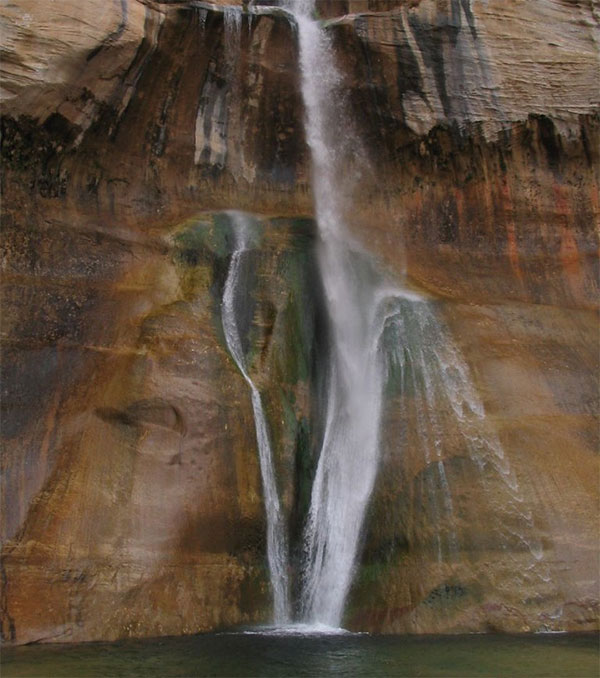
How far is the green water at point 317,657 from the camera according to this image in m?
9.00

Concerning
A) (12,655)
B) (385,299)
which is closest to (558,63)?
(385,299)

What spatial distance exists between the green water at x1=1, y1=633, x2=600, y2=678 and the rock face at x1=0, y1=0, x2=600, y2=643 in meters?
0.70

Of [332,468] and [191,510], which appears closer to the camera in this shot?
[191,510]

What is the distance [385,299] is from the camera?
1450cm

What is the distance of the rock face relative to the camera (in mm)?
11633

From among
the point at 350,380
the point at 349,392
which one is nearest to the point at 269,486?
the point at 349,392

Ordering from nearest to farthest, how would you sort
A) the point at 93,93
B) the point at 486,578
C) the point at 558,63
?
1. the point at 486,578
2. the point at 93,93
3. the point at 558,63

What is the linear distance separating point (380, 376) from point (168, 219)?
4.63 metres

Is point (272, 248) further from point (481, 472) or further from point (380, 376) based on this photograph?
point (481, 472)

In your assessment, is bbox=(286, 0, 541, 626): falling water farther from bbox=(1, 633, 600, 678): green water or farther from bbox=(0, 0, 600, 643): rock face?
bbox=(1, 633, 600, 678): green water

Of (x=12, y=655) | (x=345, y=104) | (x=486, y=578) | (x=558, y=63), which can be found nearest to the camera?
(x=12, y=655)

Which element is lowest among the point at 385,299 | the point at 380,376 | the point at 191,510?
the point at 191,510

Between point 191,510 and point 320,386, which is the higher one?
point 320,386

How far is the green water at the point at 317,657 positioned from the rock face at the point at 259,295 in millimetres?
704
